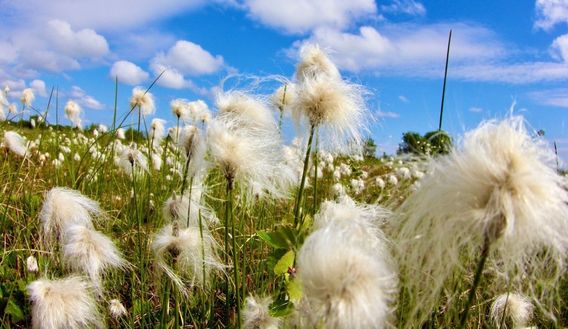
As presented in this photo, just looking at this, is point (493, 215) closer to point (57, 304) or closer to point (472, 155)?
point (472, 155)

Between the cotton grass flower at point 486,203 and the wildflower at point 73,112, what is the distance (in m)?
5.69

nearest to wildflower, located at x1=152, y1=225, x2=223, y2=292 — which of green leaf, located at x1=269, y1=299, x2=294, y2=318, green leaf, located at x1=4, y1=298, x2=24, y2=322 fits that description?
green leaf, located at x1=269, y1=299, x2=294, y2=318

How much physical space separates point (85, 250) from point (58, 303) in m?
0.23

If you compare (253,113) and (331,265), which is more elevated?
(253,113)

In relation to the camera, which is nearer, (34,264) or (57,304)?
(57,304)

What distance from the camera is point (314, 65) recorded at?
313cm

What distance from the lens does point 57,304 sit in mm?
1994

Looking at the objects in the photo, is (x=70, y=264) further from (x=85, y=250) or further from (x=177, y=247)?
(x=177, y=247)

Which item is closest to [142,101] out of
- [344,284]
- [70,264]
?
[70,264]

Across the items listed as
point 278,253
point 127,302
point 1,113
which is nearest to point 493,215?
point 278,253

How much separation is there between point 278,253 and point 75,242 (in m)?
0.81

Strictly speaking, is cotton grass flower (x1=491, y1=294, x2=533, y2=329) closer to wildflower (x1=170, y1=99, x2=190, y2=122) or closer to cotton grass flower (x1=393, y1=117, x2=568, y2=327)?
cotton grass flower (x1=393, y1=117, x2=568, y2=327)

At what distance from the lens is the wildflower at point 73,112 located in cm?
634

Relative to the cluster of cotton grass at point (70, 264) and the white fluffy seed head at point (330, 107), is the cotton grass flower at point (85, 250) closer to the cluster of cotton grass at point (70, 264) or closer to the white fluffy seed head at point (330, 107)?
the cluster of cotton grass at point (70, 264)
